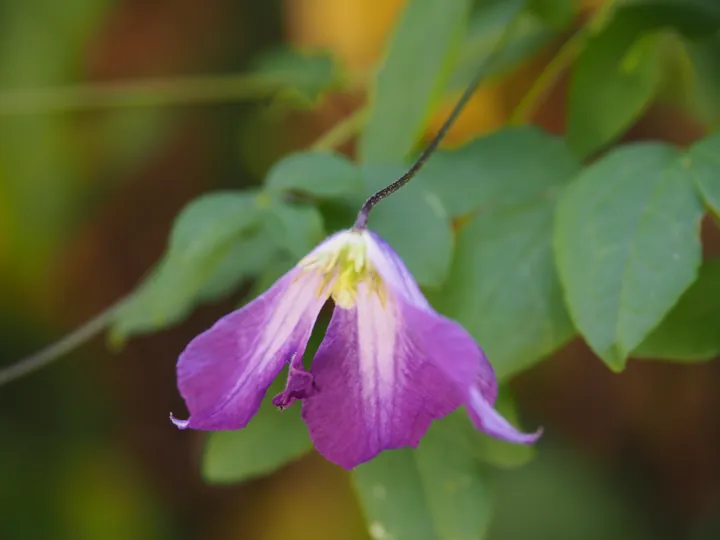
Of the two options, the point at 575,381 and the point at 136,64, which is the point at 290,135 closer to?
the point at 136,64

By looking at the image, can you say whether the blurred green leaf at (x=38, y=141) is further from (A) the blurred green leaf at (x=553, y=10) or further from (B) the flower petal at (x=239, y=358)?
(B) the flower petal at (x=239, y=358)

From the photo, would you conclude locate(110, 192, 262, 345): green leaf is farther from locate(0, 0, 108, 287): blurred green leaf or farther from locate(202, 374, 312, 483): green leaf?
locate(0, 0, 108, 287): blurred green leaf

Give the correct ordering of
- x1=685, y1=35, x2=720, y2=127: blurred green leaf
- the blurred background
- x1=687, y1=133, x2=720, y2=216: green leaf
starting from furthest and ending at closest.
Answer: the blurred background
x1=685, y1=35, x2=720, y2=127: blurred green leaf
x1=687, y1=133, x2=720, y2=216: green leaf

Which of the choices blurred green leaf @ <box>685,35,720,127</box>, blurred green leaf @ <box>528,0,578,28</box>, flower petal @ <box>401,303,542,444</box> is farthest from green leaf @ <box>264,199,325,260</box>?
blurred green leaf @ <box>685,35,720,127</box>

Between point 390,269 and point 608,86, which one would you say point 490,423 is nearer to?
point 390,269

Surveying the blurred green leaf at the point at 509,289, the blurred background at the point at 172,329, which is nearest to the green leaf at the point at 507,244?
the blurred green leaf at the point at 509,289

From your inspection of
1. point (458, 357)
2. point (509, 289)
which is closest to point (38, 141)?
point (509, 289)
